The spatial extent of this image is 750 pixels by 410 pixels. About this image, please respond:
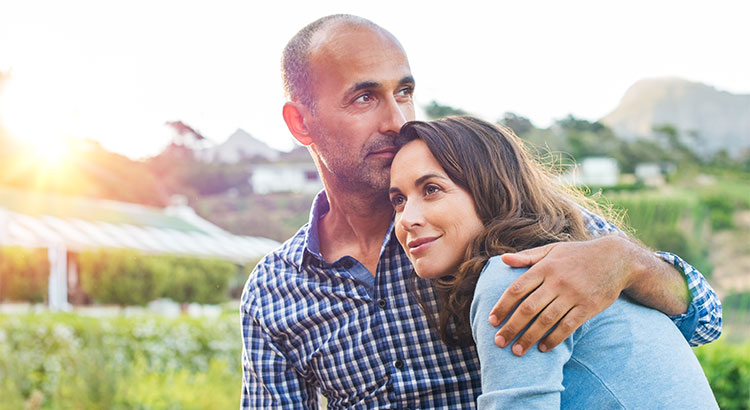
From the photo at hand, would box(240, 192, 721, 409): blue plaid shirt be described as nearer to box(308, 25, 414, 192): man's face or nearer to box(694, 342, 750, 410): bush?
box(308, 25, 414, 192): man's face

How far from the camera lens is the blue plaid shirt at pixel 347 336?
6.02ft

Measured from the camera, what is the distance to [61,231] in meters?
12.0

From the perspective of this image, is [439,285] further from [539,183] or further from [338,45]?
[338,45]

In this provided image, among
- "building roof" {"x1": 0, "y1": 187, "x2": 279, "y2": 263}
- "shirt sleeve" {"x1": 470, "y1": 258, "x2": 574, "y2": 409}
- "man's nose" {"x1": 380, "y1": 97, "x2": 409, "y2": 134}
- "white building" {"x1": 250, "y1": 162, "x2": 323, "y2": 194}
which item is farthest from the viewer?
"white building" {"x1": 250, "y1": 162, "x2": 323, "y2": 194}

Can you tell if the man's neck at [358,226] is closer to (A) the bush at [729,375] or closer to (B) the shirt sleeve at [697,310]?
(B) the shirt sleeve at [697,310]

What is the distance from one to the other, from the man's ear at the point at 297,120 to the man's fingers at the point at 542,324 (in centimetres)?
108

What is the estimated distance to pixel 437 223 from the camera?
57.6 inches

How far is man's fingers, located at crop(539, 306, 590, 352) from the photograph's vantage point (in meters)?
1.20

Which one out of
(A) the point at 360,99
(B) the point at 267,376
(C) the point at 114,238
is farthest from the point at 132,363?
(C) the point at 114,238

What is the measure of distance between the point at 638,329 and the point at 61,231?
12.1 m

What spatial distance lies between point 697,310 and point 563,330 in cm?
55

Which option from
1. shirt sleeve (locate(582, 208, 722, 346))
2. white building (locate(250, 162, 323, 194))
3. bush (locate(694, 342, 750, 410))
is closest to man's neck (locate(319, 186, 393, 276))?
shirt sleeve (locate(582, 208, 722, 346))

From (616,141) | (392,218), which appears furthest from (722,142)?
(392,218)

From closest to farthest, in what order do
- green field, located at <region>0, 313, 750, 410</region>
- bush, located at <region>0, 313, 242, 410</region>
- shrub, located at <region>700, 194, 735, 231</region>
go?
green field, located at <region>0, 313, 750, 410</region>
bush, located at <region>0, 313, 242, 410</region>
shrub, located at <region>700, 194, 735, 231</region>
